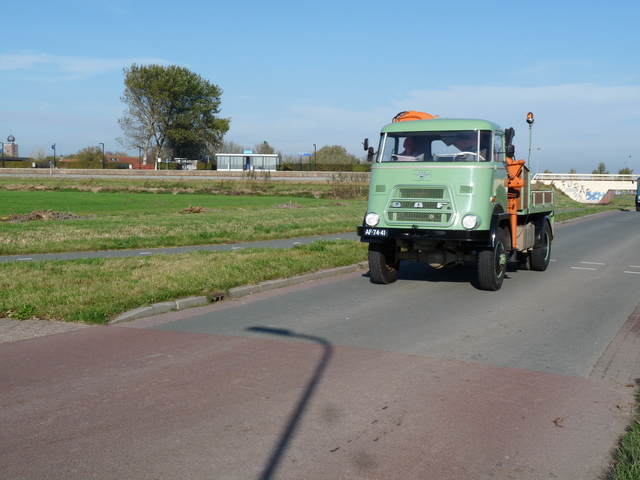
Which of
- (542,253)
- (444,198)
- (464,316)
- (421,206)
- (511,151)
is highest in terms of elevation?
(511,151)

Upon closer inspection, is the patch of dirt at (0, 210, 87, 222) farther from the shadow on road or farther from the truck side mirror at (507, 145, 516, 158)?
the shadow on road

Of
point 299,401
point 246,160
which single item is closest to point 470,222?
point 299,401

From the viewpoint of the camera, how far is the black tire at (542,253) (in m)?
14.0

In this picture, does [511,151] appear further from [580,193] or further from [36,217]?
[580,193]

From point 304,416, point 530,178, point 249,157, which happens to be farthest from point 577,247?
point 249,157

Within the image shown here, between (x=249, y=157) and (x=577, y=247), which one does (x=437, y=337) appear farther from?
(x=249, y=157)

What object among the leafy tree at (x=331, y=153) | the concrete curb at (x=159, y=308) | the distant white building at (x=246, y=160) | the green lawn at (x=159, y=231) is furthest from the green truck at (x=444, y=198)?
the leafy tree at (x=331, y=153)

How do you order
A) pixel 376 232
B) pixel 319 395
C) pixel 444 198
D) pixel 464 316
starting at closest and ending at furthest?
1. pixel 319 395
2. pixel 464 316
3. pixel 444 198
4. pixel 376 232

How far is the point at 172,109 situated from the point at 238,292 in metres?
90.6

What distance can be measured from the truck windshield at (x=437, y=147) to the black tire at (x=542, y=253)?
11.6 ft

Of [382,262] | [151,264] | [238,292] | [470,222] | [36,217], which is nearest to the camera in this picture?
[238,292]

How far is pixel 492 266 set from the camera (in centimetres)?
1106

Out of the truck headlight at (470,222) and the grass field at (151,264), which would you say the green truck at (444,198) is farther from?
the grass field at (151,264)

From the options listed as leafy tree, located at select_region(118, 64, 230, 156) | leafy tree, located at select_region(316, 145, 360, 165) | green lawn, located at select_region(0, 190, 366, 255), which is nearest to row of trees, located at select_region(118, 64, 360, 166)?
leafy tree, located at select_region(118, 64, 230, 156)
